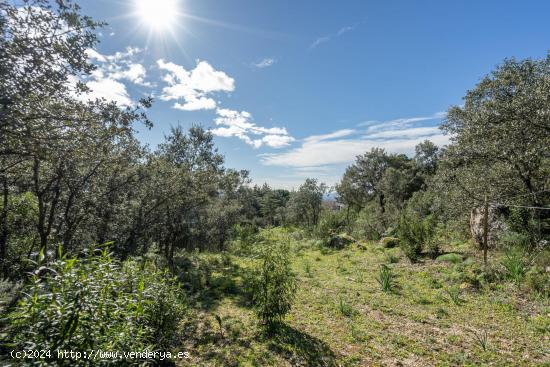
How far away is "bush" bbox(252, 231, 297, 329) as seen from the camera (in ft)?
18.4

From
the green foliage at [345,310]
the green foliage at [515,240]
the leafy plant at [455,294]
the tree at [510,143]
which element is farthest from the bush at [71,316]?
the green foliage at [515,240]

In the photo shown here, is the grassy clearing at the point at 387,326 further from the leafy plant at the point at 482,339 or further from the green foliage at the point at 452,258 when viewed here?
the green foliage at the point at 452,258

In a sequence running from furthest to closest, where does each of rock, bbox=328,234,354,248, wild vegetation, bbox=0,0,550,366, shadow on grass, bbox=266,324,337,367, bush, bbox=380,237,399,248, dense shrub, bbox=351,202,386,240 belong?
dense shrub, bbox=351,202,386,240 < rock, bbox=328,234,354,248 < bush, bbox=380,237,399,248 < shadow on grass, bbox=266,324,337,367 < wild vegetation, bbox=0,0,550,366

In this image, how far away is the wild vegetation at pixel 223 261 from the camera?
2.99 meters

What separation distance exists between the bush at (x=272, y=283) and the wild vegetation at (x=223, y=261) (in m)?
0.03

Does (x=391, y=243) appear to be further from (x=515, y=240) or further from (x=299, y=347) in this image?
(x=299, y=347)

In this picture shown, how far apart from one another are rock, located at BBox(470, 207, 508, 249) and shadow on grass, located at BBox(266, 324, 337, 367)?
28.5ft

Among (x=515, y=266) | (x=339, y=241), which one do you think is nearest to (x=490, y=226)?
(x=515, y=266)

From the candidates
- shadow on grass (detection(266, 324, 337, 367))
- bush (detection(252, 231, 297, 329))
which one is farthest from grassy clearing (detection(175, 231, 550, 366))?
bush (detection(252, 231, 297, 329))

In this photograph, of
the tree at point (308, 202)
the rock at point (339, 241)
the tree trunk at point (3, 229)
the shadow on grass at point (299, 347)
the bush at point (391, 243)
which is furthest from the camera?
the tree at point (308, 202)

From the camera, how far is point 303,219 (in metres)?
31.3

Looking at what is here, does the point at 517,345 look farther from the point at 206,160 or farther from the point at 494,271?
the point at 206,160

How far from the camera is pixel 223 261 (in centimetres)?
1366

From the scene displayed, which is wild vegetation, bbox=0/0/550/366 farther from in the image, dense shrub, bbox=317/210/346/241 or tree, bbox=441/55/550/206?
dense shrub, bbox=317/210/346/241
